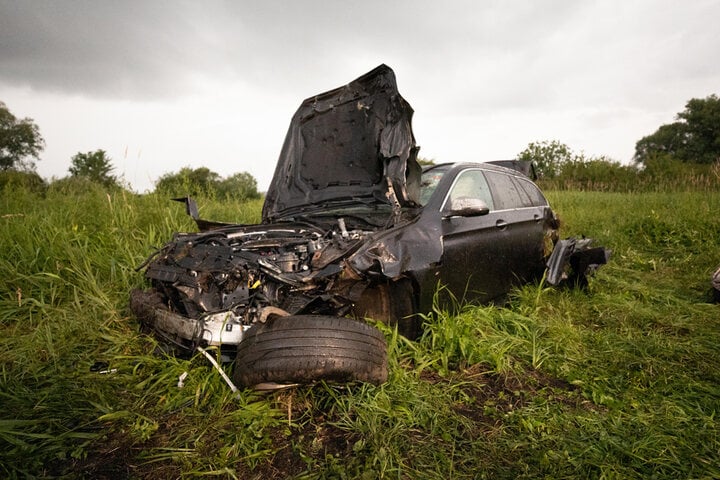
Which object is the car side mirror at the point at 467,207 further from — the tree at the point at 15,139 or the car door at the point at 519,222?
the tree at the point at 15,139

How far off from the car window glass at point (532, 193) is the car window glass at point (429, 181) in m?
1.40

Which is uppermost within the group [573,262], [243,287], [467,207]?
[467,207]

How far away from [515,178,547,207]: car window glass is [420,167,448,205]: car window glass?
140 cm

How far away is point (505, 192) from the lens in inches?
165

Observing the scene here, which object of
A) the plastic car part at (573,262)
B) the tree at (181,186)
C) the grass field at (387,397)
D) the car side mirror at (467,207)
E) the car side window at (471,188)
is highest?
the tree at (181,186)

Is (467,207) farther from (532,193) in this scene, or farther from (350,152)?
(532,193)

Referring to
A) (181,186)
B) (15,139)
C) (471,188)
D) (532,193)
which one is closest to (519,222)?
(471,188)

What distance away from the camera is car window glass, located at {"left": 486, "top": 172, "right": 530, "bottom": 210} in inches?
157

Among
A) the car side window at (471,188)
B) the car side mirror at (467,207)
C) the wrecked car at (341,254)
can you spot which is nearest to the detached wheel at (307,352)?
the wrecked car at (341,254)

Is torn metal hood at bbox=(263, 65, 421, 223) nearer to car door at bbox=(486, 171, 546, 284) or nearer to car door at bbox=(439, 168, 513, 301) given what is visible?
car door at bbox=(439, 168, 513, 301)

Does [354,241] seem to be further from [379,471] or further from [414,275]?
[379,471]

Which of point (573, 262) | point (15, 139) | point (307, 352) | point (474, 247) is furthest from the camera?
point (15, 139)

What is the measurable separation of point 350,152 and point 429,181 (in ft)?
2.52

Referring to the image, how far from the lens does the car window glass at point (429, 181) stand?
3.37m
